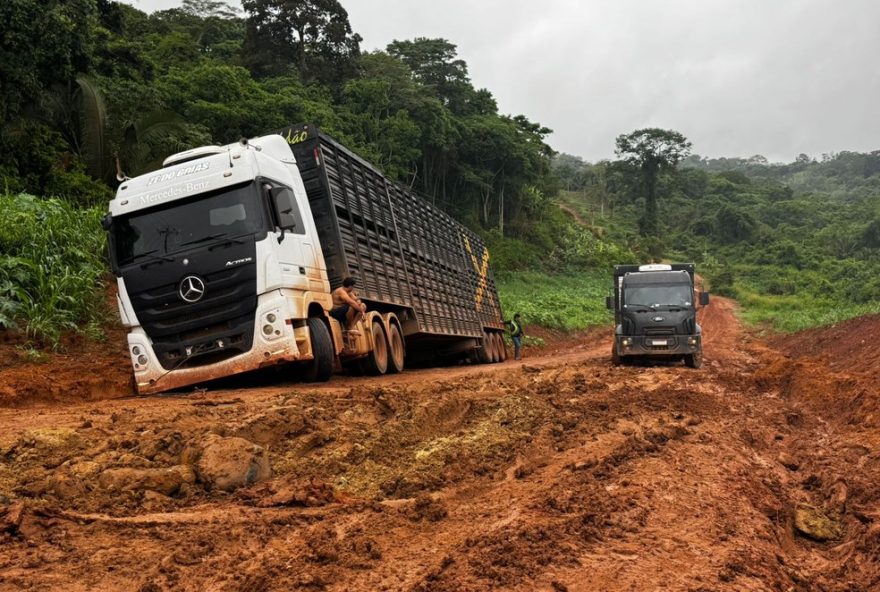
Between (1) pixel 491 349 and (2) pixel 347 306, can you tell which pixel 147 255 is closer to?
(2) pixel 347 306

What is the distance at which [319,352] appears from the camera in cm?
807

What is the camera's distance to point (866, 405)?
7.52m

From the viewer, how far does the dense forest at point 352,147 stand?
1303 cm

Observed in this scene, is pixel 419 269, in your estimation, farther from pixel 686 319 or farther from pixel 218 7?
A: pixel 218 7

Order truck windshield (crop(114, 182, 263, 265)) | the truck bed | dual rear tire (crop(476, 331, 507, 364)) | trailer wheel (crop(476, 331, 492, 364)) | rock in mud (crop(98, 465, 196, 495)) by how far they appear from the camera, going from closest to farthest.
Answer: rock in mud (crop(98, 465, 196, 495)) < truck windshield (crop(114, 182, 263, 265)) < the truck bed < trailer wheel (crop(476, 331, 492, 364)) < dual rear tire (crop(476, 331, 507, 364))

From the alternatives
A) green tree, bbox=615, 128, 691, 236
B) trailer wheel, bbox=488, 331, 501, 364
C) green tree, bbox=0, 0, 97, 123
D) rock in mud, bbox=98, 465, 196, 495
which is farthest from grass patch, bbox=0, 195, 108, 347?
green tree, bbox=615, 128, 691, 236

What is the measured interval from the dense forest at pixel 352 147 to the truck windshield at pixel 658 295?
1073cm

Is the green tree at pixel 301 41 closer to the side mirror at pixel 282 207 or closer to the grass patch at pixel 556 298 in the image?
the grass patch at pixel 556 298

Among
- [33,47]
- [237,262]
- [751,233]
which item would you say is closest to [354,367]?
[237,262]

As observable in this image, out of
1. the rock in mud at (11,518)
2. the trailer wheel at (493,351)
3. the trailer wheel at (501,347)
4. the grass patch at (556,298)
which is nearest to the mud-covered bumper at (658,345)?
the trailer wheel at (493,351)

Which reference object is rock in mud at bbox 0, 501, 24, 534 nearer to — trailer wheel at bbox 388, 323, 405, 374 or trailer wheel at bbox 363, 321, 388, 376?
trailer wheel at bbox 363, 321, 388, 376

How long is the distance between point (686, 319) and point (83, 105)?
49.7 ft

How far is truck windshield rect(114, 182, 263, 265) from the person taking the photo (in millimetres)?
7672

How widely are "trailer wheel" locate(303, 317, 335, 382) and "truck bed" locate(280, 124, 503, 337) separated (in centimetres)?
106
